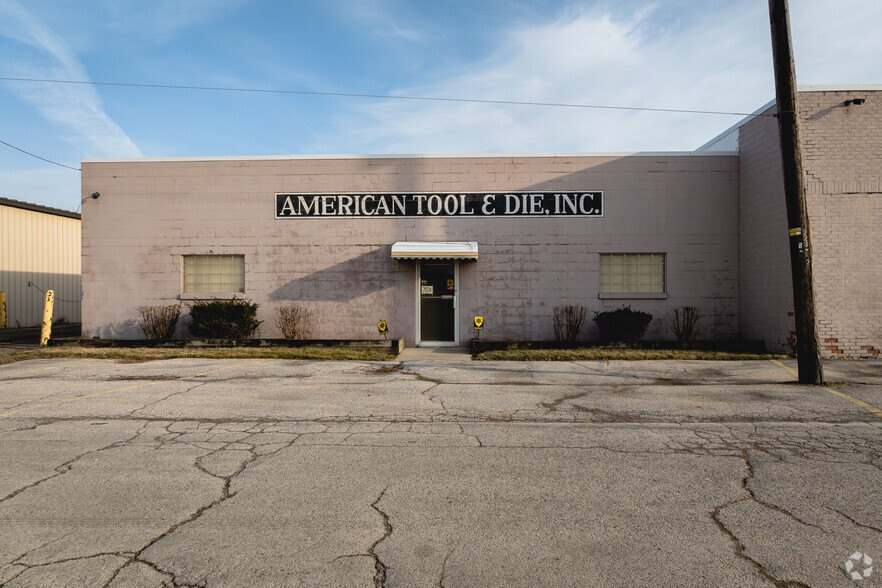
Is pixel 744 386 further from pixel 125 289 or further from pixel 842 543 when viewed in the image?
pixel 125 289

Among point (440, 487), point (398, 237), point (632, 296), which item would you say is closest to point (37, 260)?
point (398, 237)

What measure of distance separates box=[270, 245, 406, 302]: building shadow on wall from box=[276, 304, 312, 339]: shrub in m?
0.31

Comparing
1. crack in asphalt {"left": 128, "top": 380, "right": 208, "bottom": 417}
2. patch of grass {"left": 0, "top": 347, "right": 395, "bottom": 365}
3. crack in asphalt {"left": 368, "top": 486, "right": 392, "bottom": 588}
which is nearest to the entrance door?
patch of grass {"left": 0, "top": 347, "right": 395, "bottom": 365}

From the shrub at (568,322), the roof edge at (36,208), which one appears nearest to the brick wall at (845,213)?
the shrub at (568,322)

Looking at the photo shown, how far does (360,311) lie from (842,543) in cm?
1186

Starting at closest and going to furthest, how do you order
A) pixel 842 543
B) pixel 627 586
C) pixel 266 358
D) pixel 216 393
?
pixel 627 586 < pixel 842 543 < pixel 216 393 < pixel 266 358

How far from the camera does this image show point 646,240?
46.0 feet

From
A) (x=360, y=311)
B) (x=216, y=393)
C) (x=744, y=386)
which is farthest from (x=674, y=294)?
(x=216, y=393)

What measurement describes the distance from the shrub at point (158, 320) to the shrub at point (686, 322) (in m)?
12.8

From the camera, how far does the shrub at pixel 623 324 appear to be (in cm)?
1311

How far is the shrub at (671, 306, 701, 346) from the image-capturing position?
13.7 metres

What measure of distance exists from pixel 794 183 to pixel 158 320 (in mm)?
14178

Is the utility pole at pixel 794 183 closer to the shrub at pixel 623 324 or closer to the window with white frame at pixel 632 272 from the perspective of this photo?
the shrub at pixel 623 324

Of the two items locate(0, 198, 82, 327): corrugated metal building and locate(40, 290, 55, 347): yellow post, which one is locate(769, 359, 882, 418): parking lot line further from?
locate(0, 198, 82, 327): corrugated metal building
